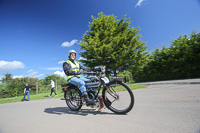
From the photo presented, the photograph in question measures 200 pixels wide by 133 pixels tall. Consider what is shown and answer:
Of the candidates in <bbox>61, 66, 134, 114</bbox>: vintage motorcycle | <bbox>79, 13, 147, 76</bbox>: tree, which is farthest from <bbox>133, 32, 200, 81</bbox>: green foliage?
<bbox>61, 66, 134, 114</bbox>: vintage motorcycle

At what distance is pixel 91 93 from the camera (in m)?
3.22

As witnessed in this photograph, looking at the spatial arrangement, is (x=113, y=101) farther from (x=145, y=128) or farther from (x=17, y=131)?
(x=17, y=131)

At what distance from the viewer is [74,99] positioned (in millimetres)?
3473

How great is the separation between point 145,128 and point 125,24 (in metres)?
18.0

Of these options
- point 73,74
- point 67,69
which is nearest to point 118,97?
point 73,74

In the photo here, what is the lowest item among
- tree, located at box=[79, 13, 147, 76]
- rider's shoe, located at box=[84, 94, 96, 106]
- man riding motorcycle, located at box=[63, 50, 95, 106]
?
rider's shoe, located at box=[84, 94, 96, 106]

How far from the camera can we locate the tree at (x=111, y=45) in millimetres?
14469

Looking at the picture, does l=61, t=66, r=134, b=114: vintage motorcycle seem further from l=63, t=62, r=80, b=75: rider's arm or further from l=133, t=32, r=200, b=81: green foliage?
l=133, t=32, r=200, b=81: green foliage

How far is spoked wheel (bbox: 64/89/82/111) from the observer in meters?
3.37

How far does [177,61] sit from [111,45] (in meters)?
12.2

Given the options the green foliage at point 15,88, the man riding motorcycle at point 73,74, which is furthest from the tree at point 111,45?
the man riding motorcycle at point 73,74

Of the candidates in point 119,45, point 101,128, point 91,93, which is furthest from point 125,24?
point 101,128

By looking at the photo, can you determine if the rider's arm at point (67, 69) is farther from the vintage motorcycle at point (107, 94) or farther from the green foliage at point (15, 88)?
the green foliage at point (15, 88)

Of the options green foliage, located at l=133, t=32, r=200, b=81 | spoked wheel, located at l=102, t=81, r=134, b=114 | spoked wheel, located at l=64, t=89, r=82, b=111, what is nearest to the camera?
spoked wheel, located at l=102, t=81, r=134, b=114
